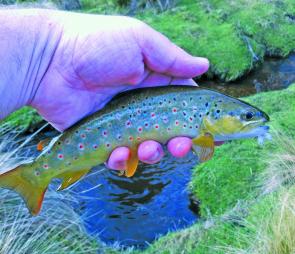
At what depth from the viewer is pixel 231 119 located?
2959 millimetres

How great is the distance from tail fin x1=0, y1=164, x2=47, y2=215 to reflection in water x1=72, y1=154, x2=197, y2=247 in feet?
12.3

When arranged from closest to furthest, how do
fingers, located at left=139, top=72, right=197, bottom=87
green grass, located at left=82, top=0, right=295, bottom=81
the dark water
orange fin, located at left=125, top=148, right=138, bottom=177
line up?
orange fin, located at left=125, top=148, right=138, bottom=177
fingers, located at left=139, top=72, right=197, bottom=87
the dark water
green grass, located at left=82, top=0, right=295, bottom=81

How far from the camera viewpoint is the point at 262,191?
6.51m

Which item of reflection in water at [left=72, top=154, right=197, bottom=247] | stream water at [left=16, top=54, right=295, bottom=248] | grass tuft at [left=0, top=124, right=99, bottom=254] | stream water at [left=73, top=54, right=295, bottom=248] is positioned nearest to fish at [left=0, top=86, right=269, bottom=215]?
grass tuft at [left=0, top=124, right=99, bottom=254]

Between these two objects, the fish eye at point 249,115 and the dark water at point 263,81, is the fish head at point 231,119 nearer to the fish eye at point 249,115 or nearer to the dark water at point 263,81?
the fish eye at point 249,115

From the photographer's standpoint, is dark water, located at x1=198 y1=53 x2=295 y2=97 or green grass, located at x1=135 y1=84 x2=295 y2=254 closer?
green grass, located at x1=135 y1=84 x2=295 y2=254

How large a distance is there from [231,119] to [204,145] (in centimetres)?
21

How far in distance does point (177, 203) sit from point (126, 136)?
15.1 feet

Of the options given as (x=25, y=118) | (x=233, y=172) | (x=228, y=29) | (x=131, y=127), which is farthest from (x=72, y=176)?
(x=228, y=29)

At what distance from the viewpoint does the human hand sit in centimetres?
313

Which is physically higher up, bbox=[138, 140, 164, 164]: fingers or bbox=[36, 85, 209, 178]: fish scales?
bbox=[36, 85, 209, 178]: fish scales

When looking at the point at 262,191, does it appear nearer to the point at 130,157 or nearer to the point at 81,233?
the point at 81,233

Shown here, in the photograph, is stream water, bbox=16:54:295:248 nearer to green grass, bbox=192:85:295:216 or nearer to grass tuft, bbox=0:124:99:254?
green grass, bbox=192:85:295:216

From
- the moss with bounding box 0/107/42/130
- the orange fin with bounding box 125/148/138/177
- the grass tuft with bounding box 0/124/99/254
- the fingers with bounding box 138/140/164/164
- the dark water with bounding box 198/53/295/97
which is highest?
the fingers with bounding box 138/140/164/164
